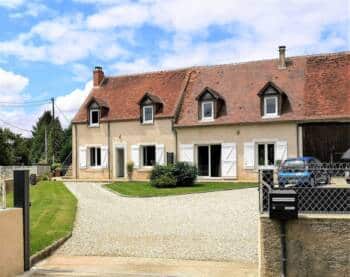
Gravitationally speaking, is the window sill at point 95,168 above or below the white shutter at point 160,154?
below

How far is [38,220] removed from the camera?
1228 cm

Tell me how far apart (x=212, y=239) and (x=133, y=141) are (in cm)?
2104

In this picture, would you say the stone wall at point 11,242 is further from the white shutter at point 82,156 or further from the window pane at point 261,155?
the white shutter at point 82,156

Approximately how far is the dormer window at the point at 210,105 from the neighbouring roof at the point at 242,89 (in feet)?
1.02

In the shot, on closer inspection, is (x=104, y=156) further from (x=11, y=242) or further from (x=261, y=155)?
(x=11, y=242)

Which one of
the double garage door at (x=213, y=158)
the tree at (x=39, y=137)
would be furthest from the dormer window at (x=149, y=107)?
the tree at (x=39, y=137)

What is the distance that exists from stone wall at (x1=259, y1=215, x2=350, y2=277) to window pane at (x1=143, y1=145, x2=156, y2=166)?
24.6 metres

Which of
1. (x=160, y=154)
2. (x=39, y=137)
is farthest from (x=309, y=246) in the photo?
(x=39, y=137)

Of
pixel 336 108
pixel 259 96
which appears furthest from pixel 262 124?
pixel 336 108

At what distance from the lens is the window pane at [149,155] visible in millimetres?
30281

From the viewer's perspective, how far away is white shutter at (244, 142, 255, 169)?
88.1ft

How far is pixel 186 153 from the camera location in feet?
94.3

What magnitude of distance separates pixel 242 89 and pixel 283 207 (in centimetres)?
2369

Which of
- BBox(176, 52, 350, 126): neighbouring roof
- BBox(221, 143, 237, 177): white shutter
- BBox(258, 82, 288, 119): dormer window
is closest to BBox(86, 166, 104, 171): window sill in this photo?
BBox(176, 52, 350, 126): neighbouring roof
